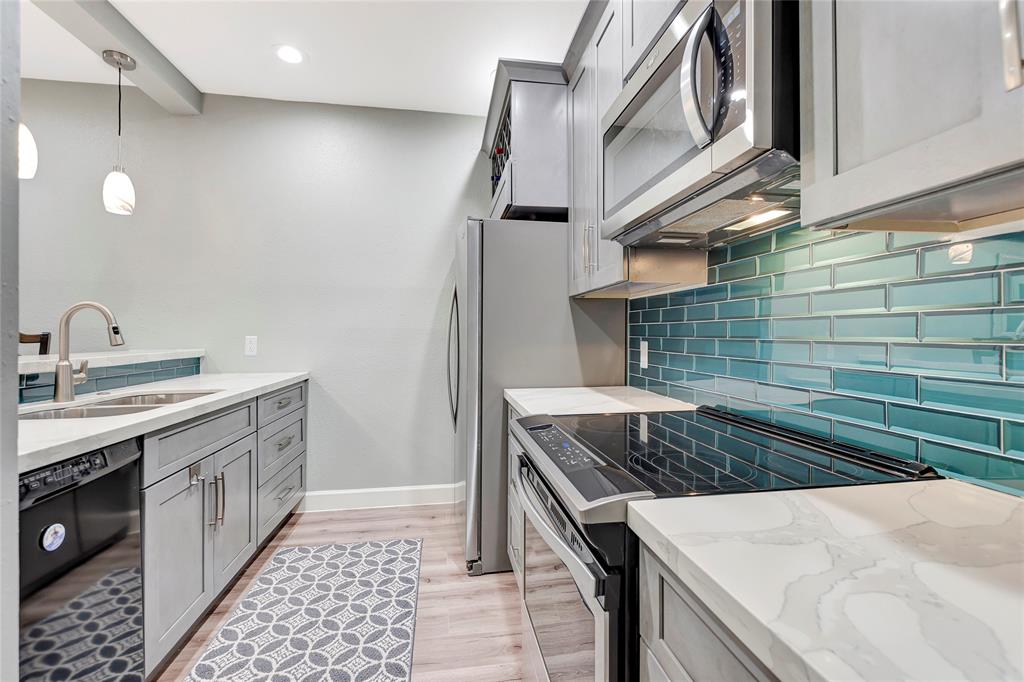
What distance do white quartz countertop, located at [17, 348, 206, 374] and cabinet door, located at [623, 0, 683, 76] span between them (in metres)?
2.13

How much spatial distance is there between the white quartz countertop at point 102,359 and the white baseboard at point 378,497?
1.17 meters

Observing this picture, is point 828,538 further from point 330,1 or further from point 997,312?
point 330,1

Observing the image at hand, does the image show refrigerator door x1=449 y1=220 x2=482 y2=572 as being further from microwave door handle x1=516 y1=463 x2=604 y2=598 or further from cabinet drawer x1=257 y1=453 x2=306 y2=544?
cabinet drawer x1=257 y1=453 x2=306 y2=544

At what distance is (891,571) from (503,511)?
1806mm

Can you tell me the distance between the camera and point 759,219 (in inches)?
45.8

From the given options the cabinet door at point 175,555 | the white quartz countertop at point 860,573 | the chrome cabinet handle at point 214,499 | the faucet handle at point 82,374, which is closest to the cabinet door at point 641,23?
the white quartz countertop at point 860,573

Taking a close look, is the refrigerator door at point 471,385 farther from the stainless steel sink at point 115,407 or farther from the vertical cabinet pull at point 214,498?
the stainless steel sink at point 115,407

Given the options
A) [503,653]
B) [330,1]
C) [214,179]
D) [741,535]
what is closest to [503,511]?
[503,653]

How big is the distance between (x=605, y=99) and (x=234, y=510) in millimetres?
2301

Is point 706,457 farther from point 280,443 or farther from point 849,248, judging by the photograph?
point 280,443

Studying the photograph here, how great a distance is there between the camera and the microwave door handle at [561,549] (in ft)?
2.51

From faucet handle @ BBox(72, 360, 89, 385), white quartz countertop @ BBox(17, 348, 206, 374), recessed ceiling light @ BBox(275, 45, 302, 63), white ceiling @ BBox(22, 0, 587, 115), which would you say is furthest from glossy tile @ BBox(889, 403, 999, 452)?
recessed ceiling light @ BBox(275, 45, 302, 63)

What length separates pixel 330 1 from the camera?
200cm

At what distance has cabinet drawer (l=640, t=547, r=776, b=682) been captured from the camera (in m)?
0.49
